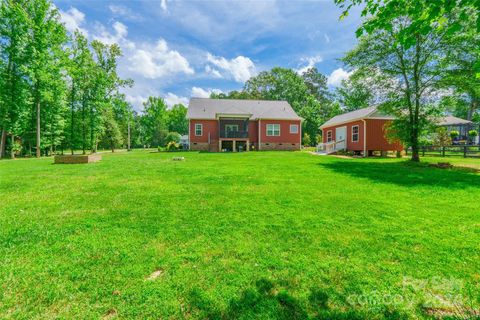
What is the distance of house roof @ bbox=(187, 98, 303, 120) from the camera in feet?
87.3

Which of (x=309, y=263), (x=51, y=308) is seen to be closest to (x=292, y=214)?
(x=309, y=263)

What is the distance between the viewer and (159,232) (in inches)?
140

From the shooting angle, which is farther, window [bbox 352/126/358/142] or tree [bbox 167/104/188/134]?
tree [bbox 167/104/188/134]

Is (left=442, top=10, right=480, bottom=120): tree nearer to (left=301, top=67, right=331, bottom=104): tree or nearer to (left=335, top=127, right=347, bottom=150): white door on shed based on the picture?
(left=335, top=127, right=347, bottom=150): white door on shed

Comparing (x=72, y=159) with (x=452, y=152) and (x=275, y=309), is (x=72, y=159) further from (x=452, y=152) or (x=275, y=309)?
(x=452, y=152)

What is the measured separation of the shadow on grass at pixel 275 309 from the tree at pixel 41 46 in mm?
25883

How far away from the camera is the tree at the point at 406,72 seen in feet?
40.2

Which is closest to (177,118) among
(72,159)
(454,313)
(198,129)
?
(198,129)

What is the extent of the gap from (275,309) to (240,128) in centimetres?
2526

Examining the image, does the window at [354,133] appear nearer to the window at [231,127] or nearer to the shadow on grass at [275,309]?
the window at [231,127]

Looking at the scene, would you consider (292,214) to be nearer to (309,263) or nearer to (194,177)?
(309,263)

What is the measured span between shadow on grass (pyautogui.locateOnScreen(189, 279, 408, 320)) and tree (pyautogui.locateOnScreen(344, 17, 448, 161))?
14314 millimetres

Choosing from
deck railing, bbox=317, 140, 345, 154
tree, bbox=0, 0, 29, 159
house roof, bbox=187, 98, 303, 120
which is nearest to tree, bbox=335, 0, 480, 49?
deck railing, bbox=317, 140, 345, 154

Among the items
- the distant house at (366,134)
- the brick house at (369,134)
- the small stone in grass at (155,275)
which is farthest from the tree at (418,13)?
the brick house at (369,134)
